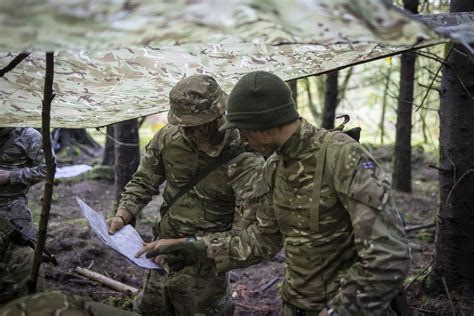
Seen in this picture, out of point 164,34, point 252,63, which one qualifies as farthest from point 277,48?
point 164,34

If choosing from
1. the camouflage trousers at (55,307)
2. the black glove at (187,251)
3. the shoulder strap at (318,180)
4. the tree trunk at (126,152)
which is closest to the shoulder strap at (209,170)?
the black glove at (187,251)

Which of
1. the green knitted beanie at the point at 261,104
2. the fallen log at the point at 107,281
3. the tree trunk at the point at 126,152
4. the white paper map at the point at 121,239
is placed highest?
the green knitted beanie at the point at 261,104

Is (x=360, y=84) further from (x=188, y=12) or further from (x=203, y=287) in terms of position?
(x=188, y=12)

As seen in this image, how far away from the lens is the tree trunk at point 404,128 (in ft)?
35.6

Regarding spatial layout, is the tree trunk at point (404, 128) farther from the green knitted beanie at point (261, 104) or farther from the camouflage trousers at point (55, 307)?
the camouflage trousers at point (55, 307)

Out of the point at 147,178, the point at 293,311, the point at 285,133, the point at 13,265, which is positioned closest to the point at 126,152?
the point at 13,265

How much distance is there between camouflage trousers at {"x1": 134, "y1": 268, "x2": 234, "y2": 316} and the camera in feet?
12.7

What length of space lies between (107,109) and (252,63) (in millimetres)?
1325

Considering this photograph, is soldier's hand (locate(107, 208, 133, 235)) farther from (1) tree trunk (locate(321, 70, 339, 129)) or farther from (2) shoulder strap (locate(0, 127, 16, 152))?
(1) tree trunk (locate(321, 70, 339, 129))

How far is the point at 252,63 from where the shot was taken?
3977 mm

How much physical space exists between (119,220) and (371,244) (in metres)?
1.96

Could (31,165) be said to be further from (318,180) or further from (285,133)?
(318,180)

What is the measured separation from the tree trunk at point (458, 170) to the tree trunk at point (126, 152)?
4960mm

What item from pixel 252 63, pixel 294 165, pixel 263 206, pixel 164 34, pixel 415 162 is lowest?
pixel 415 162
